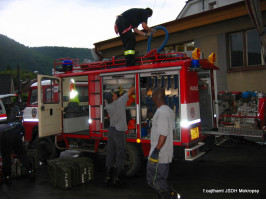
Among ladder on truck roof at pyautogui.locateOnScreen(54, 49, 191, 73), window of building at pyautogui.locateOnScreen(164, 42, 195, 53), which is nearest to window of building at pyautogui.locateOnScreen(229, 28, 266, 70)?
window of building at pyautogui.locateOnScreen(164, 42, 195, 53)

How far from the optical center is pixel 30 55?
119938mm

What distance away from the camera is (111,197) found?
4508 millimetres

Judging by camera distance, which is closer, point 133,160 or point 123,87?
point 133,160

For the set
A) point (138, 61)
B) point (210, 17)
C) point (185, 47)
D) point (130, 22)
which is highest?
point (210, 17)

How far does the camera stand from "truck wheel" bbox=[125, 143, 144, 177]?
5453 mm

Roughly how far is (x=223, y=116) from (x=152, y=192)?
3.23m

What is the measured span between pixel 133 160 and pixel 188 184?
4.17 ft

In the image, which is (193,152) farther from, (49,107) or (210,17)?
(210,17)

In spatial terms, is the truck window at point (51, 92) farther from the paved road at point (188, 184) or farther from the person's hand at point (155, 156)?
the person's hand at point (155, 156)

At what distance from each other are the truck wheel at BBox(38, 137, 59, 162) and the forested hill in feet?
337

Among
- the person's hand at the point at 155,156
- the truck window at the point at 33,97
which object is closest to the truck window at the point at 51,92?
the truck window at the point at 33,97

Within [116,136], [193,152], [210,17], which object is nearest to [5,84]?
[210,17]

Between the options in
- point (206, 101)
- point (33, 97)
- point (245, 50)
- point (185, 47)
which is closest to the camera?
point (206, 101)

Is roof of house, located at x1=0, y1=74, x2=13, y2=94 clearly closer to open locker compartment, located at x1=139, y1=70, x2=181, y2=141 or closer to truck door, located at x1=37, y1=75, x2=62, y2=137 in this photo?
truck door, located at x1=37, y1=75, x2=62, y2=137
